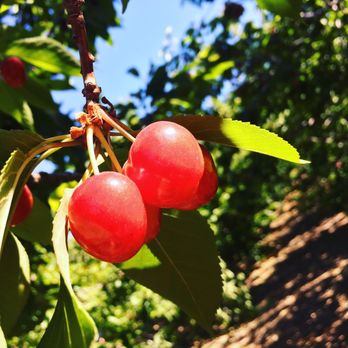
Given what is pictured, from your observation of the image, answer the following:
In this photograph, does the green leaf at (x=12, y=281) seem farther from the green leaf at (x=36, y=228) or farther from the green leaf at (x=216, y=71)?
the green leaf at (x=216, y=71)

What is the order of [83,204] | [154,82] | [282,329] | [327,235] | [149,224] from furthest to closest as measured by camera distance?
[327,235], [282,329], [154,82], [149,224], [83,204]

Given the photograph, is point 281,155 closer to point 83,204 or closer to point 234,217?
point 83,204

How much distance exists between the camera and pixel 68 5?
96 centimetres

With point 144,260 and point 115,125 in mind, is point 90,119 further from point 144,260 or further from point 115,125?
point 144,260

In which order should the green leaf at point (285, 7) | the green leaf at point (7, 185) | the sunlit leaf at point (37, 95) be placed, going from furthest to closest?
the sunlit leaf at point (37, 95)
the green leaf at point (285, 7)
the green leaf at point (7, 185)

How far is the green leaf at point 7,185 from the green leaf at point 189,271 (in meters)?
0.40

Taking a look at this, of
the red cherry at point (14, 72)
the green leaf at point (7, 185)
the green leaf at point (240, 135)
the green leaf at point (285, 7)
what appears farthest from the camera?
the red cherry at point (14, 72)

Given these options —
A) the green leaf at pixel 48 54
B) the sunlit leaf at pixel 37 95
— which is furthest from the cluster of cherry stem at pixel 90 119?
the sunlit leaf at pixel 37 95

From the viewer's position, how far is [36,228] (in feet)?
4.67

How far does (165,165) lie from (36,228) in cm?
76

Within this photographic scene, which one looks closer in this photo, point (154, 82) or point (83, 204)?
point (83, 204)

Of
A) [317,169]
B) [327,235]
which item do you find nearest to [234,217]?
[327,235]

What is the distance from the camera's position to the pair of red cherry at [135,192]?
2.42 feet

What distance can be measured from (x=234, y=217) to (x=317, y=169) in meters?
3.31
